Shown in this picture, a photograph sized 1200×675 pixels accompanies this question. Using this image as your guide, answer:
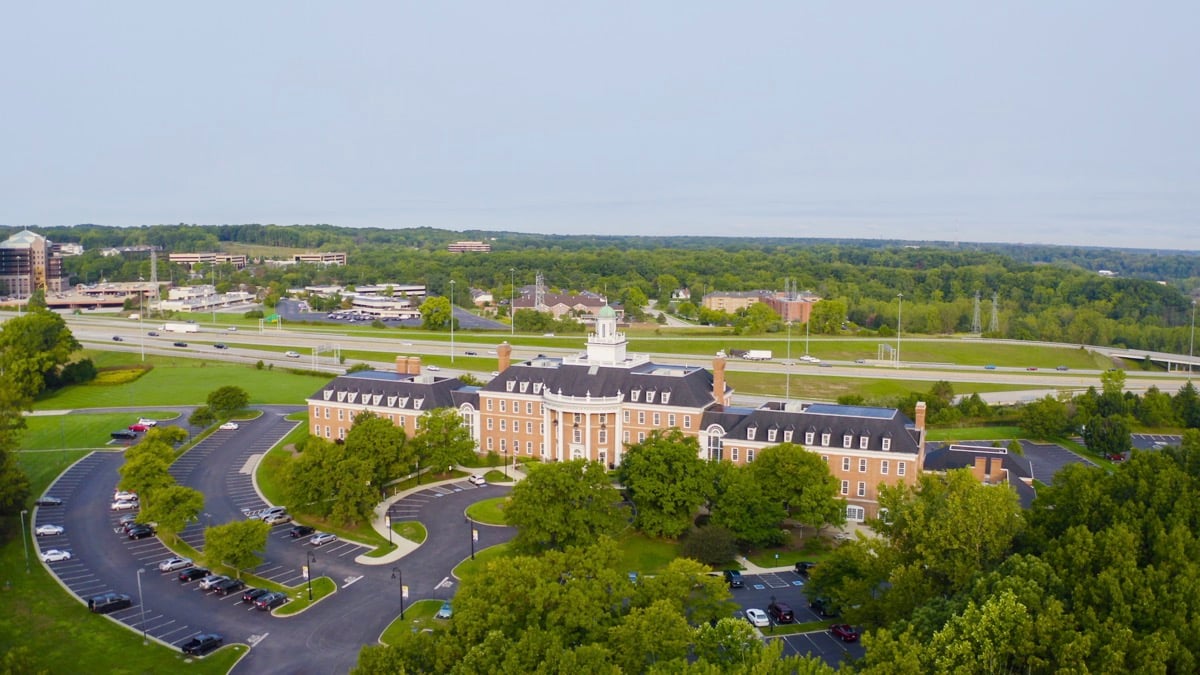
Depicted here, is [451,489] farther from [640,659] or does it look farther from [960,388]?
[960,388]

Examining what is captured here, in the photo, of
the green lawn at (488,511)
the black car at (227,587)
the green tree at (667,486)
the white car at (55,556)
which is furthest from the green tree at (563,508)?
the white car at (55,556)

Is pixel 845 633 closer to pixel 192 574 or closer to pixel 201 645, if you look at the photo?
pixel 201 645

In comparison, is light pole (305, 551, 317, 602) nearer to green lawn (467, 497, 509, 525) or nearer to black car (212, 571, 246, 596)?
black car (212, 571, 246, 596)

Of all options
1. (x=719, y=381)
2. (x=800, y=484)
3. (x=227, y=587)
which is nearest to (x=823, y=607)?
(x=800, y=484)

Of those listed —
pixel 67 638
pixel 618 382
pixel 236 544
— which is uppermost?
pixel 618 382

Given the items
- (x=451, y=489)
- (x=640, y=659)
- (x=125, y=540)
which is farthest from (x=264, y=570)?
(x=640, y=659)

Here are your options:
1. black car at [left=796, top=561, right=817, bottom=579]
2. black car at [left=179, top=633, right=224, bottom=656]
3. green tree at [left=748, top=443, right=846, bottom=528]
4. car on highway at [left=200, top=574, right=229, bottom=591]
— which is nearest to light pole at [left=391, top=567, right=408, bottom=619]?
black car at [left=179, top=633, right=224, bottom=656]
